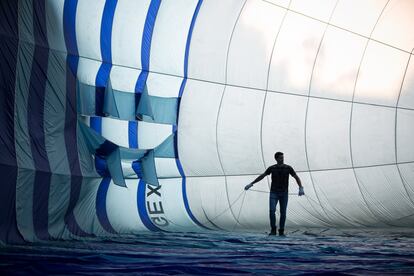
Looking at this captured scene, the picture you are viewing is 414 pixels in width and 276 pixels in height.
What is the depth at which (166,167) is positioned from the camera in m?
9.53

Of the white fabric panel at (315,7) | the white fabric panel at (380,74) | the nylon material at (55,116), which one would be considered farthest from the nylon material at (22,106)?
the white fabric panel at (380,74)

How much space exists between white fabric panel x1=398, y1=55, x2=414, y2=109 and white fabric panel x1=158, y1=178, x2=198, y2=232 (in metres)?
2.96

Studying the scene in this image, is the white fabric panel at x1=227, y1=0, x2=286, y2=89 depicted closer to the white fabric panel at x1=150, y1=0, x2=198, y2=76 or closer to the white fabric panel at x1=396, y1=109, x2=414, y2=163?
the white fabric panel at x1=150, y1=0, x2=198, y2=76

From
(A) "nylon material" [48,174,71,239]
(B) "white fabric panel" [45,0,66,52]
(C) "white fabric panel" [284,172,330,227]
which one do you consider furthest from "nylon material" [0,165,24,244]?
(C) "white fabric panel" [284,172,330,227]

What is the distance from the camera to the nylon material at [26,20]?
686 cm

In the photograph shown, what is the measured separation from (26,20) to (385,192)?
484 centimetres

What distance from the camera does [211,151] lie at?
9.70 metres

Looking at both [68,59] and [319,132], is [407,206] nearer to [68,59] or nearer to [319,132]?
[319,132]

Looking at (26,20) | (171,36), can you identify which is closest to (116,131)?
(171,36)

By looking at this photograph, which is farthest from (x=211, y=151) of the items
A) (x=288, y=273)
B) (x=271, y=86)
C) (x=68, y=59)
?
(x=288, y=273)

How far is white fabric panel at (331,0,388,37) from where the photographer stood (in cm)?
902

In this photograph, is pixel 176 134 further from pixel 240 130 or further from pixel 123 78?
pixel 123 78

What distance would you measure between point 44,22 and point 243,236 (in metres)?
3.05

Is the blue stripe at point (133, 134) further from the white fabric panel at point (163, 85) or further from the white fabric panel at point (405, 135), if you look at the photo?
the white fabric panel at point (405, 135)
